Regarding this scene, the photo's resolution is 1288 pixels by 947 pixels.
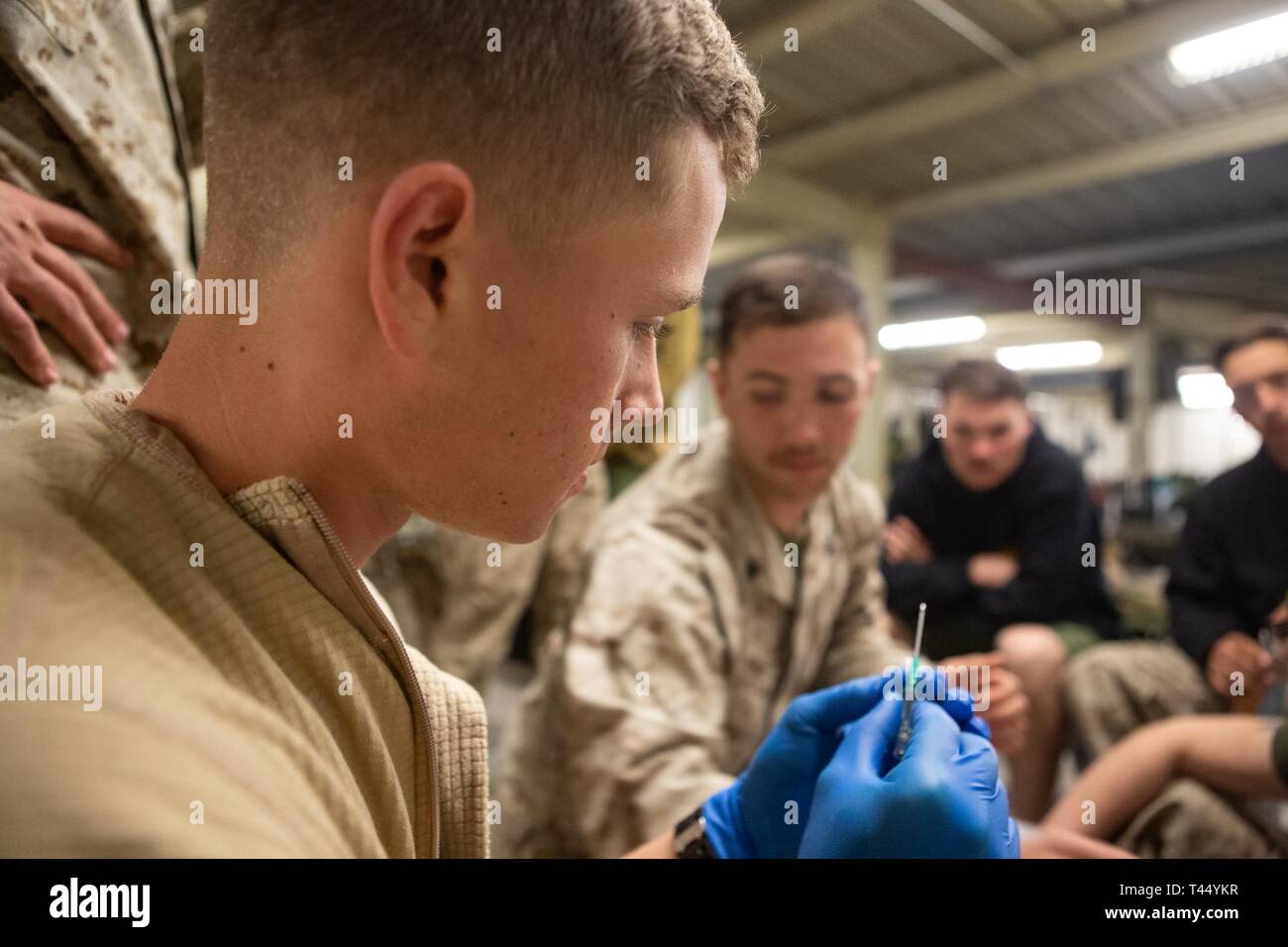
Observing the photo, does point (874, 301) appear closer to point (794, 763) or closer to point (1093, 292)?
point (1093, 292)

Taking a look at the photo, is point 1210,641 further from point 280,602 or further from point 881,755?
point 280,602

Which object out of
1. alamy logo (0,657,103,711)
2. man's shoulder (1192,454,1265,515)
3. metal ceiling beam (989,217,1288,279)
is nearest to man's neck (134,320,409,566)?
alamy logo (0,657,103,711)

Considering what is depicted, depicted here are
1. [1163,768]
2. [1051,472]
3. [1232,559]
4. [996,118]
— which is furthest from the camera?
[1051,472]

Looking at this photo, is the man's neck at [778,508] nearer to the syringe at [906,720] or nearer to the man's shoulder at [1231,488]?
the syringe at [906,720]

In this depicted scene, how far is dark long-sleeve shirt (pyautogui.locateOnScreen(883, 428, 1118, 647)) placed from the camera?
1986mm

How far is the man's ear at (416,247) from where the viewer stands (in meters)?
0.44

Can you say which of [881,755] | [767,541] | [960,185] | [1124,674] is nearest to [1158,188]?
[960,185]

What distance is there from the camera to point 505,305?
48 centimetres

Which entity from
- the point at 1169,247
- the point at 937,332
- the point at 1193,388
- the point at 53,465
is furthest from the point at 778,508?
the point at 937,332

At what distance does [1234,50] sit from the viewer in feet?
3.21

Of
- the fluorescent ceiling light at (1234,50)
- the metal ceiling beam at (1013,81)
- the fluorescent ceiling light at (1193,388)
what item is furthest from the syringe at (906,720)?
the fluorescent ceiling light at (1193,388)

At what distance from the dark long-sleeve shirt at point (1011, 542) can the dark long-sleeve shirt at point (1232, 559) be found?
0.23 meters

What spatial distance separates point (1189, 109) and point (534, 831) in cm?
148
